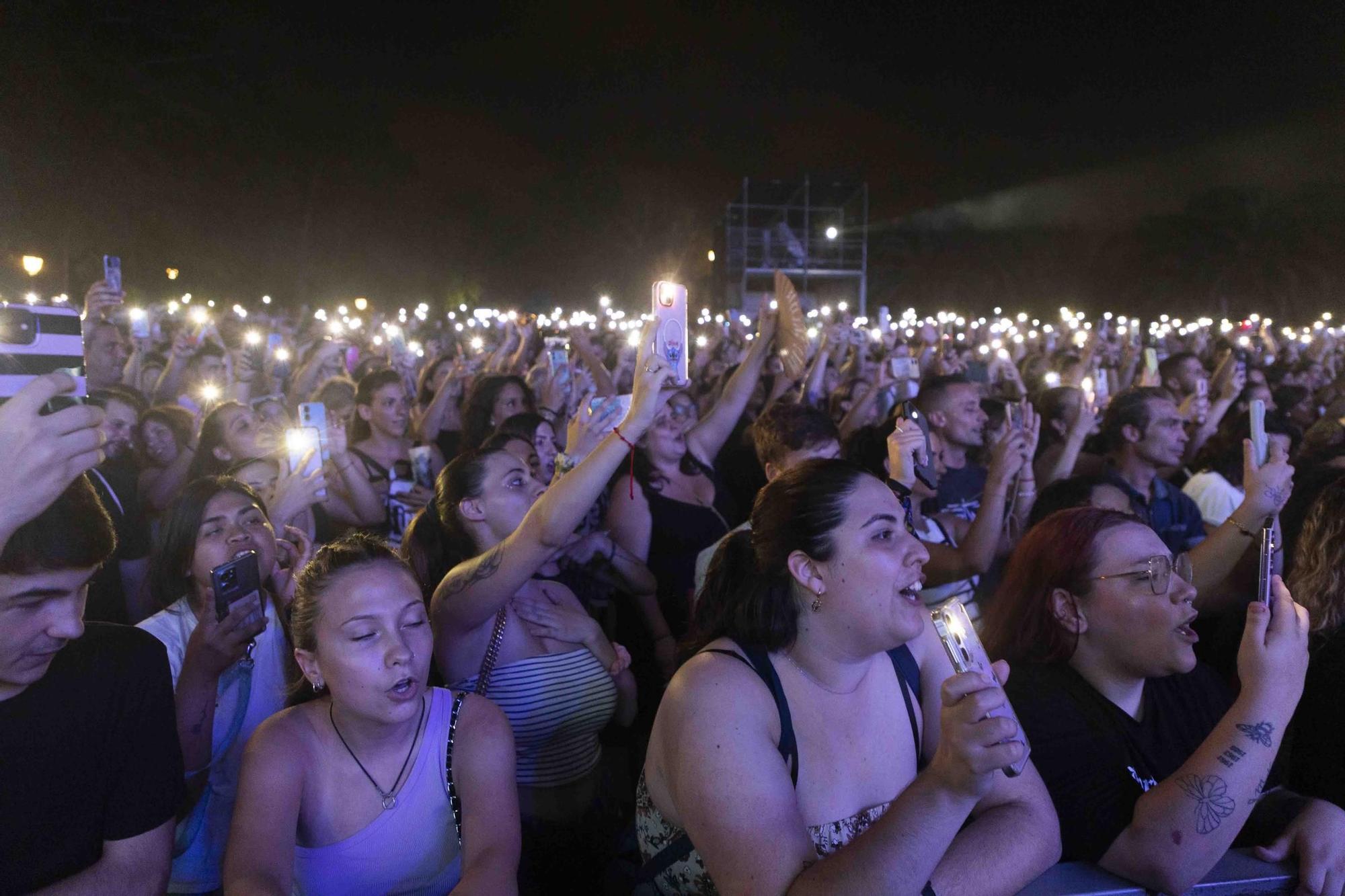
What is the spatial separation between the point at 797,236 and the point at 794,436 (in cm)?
2731

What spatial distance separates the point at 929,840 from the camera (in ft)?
5.20

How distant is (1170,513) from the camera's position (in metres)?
4.57

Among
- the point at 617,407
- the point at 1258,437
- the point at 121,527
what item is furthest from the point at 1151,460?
the point at 121,527

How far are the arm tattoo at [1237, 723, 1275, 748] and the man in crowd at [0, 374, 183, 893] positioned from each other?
2.39m

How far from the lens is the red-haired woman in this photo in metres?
1.89

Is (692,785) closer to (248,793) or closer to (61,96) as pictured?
(248,793)

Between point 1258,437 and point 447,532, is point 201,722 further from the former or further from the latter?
point 1258,437

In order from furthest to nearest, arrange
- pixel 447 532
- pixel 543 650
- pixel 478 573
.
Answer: pixel 447 532
pixel 543 650
pixel 478 573

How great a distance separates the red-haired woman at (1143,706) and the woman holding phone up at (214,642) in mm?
2201

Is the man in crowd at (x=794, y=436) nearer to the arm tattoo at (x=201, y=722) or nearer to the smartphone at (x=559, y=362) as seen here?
the arm tattoo at (x=201, y=722)

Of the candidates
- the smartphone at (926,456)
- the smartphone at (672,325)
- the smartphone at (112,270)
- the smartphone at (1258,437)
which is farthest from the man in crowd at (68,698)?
the smartphone at (112,270)

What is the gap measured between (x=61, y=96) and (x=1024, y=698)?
24.1m

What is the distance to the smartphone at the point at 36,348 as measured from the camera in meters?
1.51

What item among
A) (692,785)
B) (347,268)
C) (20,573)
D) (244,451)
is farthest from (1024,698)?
(347,268)
